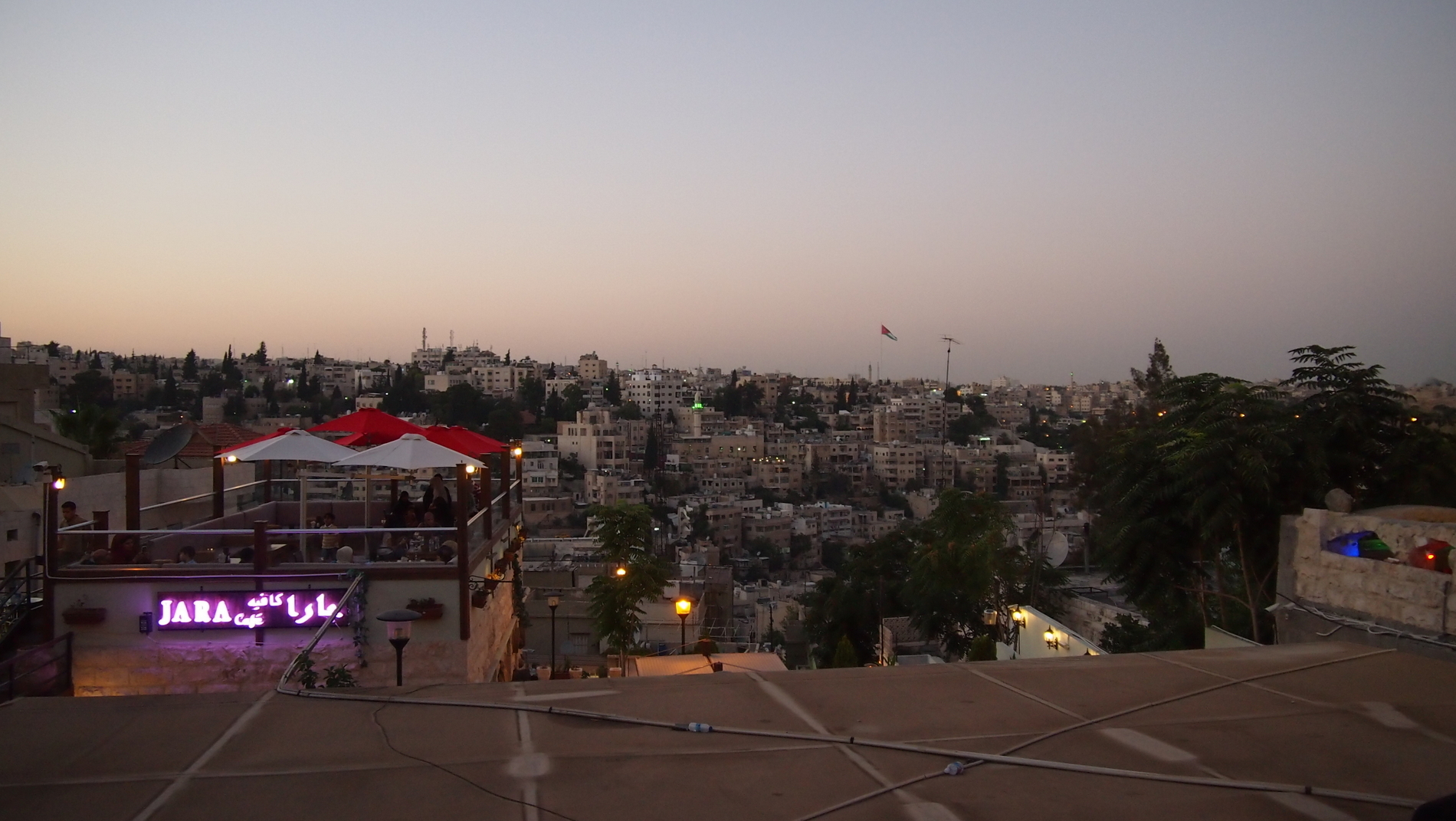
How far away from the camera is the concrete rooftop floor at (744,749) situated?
2.76 meters

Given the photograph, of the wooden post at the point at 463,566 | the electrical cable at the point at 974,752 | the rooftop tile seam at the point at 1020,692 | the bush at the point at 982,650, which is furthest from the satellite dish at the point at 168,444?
the bush at the point at 982,650

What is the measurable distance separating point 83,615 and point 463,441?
4778 mm

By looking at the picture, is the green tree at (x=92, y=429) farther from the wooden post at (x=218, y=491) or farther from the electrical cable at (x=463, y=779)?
the electrical cable at (x=463, y=779)

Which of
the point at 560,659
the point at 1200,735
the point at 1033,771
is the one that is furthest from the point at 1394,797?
the point at 560,659

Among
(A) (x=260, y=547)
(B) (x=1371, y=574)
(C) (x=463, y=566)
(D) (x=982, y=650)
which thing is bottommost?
(D) (x=982, y=650)

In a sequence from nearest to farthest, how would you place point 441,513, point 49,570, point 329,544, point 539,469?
point 49,570 → point 329,544 → point 441,513 → point 539,469

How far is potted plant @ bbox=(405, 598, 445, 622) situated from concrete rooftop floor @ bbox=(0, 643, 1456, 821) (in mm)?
4454

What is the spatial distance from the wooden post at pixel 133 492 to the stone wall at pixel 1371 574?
33.2 ft

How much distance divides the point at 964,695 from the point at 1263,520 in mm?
8331

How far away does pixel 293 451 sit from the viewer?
31.5 ft

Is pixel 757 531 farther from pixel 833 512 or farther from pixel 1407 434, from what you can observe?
pixel 1407 434

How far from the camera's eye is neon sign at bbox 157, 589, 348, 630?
8.02 metres

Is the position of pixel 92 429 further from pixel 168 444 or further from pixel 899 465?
pixel 899 465

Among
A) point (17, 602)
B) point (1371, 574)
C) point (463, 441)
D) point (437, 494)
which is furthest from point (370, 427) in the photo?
point (1371, 574)
